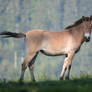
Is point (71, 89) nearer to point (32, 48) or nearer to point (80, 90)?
point (80, 90)

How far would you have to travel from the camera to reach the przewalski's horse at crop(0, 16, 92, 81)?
13.9m

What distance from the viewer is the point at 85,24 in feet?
48.0

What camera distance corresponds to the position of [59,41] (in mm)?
14703

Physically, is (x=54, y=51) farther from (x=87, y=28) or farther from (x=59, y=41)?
(x=87, y=28)

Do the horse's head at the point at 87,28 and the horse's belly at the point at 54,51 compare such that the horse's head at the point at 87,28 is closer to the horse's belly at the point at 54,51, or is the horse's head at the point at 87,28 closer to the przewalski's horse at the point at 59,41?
the przewalski's horse at the point at 59,41

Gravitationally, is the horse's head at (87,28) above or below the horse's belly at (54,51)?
above

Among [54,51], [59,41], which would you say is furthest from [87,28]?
[54,51]

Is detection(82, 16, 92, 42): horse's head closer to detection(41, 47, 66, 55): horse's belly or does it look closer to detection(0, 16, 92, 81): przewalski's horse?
detection(0, 16, 92, 81): przewalski's horse

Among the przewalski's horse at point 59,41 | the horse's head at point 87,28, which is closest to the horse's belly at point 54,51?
the przewalski's horse at point 59,41

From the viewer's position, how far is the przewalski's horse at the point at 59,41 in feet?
45.7

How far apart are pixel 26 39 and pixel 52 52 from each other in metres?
1.17

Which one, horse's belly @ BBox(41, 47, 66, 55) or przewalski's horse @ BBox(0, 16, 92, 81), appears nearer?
przewalski's horse @ BBox(0, 16, 92, 81)

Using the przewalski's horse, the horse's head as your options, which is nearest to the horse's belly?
the przewalski's horse

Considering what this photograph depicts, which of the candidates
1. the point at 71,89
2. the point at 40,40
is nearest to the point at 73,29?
the point at 40,40
